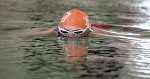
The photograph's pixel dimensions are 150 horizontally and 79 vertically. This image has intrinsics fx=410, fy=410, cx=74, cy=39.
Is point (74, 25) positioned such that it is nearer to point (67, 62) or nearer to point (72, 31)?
point (72, 31)

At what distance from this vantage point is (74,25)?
1152 centimetres

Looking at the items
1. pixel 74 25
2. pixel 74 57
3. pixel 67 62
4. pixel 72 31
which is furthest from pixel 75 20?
pixel 67 62

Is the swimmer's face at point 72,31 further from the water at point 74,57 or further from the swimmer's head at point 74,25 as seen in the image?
the water at point 74,57

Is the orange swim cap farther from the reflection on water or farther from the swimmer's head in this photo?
the reflection on water

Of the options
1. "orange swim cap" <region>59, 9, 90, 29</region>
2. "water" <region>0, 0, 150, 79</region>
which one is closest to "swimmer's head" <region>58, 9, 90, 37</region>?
"orange swim cap" <region>59, 9, 90, 29</region>

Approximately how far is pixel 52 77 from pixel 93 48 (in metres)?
3.25

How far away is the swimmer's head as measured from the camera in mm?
11477

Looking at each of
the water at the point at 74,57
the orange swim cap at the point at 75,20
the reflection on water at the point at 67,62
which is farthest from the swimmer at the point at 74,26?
the reflection on water at the point at 67,62

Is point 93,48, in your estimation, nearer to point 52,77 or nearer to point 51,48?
point 51,48

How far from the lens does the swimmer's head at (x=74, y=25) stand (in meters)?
11.5

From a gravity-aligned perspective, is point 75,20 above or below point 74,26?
above

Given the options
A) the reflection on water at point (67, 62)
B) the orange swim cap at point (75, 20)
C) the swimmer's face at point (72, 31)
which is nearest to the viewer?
the reflection on water at point (67, 62)

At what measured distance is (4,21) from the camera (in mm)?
16656

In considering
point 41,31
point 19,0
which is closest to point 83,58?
point 41,31
